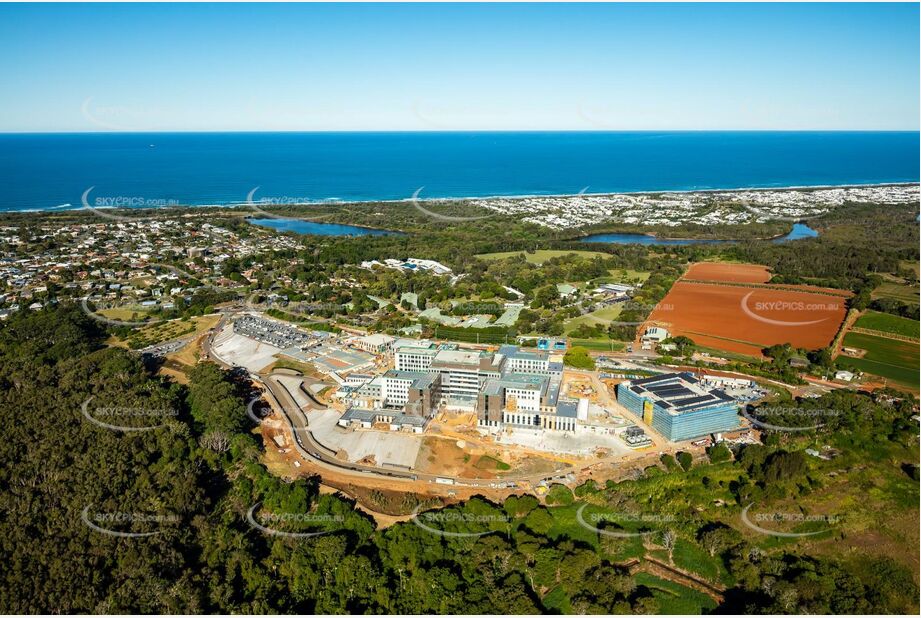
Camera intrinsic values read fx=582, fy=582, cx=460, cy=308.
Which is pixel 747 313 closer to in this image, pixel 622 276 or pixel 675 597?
pixel 622 276

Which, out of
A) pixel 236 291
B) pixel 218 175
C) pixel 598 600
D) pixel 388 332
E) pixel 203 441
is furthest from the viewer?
pixel 218 175

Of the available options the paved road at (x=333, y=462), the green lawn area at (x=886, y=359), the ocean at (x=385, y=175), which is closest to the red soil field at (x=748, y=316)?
the green lawn area at (x=886, y=359)

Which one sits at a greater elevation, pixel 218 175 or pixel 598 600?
pixel 218 175

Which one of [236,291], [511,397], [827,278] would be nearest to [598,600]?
[511,397]

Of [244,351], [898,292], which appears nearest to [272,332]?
[244,351]

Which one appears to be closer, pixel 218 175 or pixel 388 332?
pixel 388 332

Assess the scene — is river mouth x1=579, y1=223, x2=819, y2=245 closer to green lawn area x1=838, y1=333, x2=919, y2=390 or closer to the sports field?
the sports field

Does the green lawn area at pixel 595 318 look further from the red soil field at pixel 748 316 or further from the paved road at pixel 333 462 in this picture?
the paved road at pixel 333 462

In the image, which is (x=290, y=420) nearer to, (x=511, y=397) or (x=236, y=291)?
(x=511, y=397)
